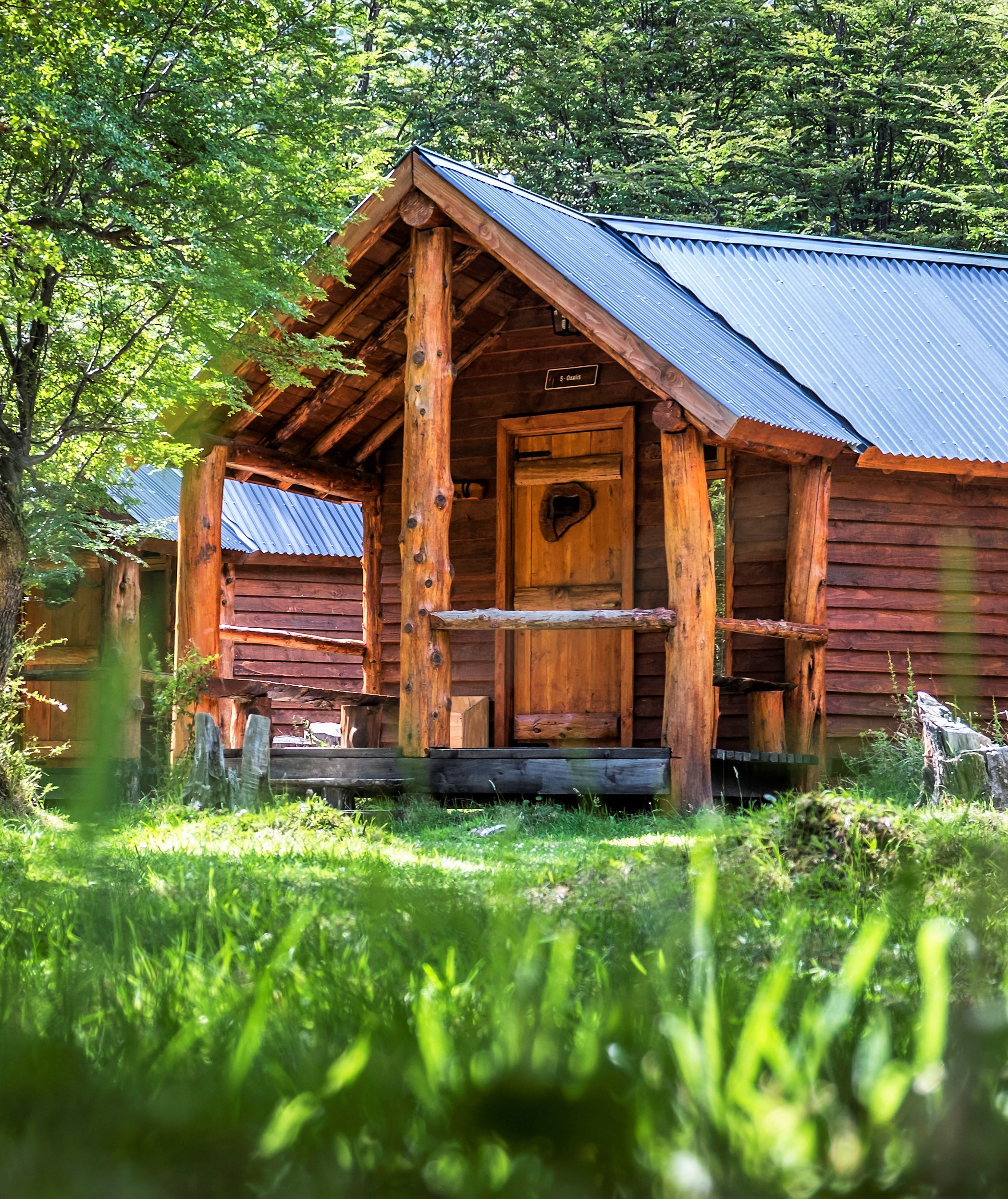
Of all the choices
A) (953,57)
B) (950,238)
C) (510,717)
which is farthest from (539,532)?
(953,57)

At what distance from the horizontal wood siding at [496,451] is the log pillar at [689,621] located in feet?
8.38

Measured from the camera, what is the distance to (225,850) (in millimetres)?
5695

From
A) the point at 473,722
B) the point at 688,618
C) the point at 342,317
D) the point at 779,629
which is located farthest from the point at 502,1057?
the point at 473,722

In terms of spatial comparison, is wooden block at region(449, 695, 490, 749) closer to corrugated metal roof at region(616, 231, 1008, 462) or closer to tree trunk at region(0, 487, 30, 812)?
corrugated metal roof at region(616, 231, 1008, 462)

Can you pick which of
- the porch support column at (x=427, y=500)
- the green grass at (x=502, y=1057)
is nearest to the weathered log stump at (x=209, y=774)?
the porch support column at (x=427, y=500)

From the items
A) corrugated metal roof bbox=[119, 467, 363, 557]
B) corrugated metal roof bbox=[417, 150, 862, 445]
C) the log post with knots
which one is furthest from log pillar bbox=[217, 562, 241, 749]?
the log post with knots

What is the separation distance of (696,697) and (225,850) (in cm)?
390

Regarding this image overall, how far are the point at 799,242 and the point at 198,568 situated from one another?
24.3ft

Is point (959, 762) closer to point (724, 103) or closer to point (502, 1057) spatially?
point (502, 1057)

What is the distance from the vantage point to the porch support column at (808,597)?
32.1ft

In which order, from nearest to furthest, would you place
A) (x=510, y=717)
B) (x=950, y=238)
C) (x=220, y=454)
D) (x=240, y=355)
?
1. (x=240, y=355)
2. (x=220, y=454)
3. (x=510, y=717)
4. (x=950, y=238)

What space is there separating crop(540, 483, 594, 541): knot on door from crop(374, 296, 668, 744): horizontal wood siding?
1.63ft

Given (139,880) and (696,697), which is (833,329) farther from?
(139,880)

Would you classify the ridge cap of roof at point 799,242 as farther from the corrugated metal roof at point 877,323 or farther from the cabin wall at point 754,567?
the cabin wall at point 754,567
